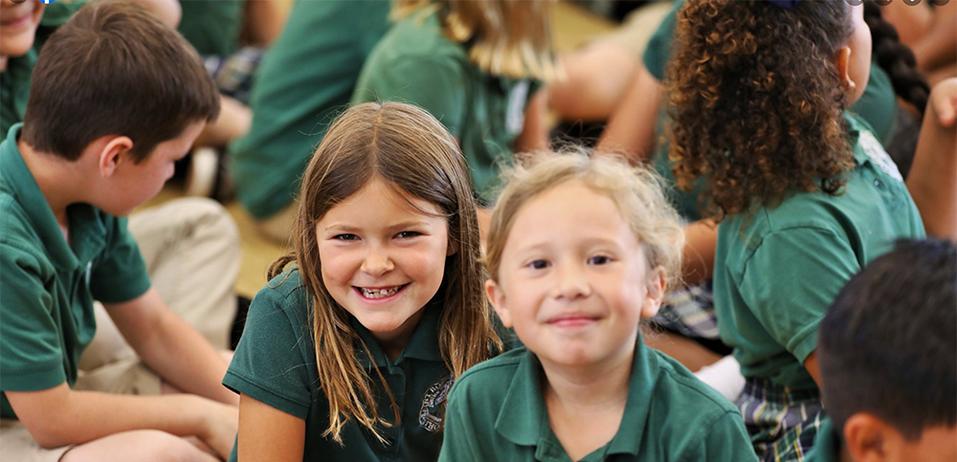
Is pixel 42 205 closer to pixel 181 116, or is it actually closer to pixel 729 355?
pixel 181 116

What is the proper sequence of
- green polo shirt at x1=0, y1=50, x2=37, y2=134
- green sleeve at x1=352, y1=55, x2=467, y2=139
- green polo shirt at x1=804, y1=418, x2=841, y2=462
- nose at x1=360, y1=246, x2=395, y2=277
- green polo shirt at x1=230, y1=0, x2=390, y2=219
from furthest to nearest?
green polo shirt at x1=230, y1=0, x2=390, y2=219 < green sleeve at x1=352, y1=55, x2=467, y2=139 < green polo shirt at x1=0, y1=50, x2=37, y2=134 < nose at x1=360, y1=246, x2=395, y2=277 < green polo shirt at x1=804, y1=418, x2=841, y2=462

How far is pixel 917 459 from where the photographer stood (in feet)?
3.06

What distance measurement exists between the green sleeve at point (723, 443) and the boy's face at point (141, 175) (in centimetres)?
77

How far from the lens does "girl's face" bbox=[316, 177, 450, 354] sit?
1.25 meters

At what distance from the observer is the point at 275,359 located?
1277mm

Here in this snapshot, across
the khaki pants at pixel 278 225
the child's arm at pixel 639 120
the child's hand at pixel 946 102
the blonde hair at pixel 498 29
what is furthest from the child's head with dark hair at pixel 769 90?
the khaki pants at pixel 278 225

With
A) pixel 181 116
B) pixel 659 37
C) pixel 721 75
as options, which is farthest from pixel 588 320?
pixel 659 37

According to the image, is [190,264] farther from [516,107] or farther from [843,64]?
[843,64]

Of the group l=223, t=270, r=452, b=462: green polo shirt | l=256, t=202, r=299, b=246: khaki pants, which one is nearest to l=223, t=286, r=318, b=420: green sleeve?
l=223, t=270, r=452, b=462: green polo shirt

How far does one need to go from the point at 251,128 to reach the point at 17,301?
1.23 metres

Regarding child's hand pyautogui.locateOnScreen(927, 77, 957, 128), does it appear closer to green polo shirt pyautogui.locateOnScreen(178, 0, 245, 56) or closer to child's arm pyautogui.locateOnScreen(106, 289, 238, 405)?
child's arm pyautogui.locateOnScreen(106, 289, 238, 405)

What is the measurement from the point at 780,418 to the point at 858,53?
43 centimetres

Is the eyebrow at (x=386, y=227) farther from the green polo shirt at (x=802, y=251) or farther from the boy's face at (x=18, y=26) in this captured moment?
the boy's face at (x=18, y=26)

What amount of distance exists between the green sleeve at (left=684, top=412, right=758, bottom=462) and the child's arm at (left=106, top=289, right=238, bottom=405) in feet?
2.66
